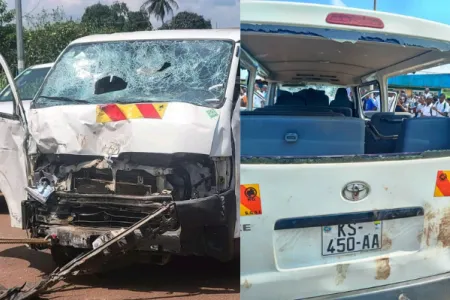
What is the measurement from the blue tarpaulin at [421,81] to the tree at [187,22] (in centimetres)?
104

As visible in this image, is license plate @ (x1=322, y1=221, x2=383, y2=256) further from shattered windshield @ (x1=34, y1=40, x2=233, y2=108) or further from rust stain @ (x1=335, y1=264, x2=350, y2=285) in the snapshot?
shattered windshield @ (x1=34, y1=40, x2=233, y2=108)

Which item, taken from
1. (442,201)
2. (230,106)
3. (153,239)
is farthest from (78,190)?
(442,201)

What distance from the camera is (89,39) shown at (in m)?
2.74

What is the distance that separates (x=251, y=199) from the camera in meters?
2.10

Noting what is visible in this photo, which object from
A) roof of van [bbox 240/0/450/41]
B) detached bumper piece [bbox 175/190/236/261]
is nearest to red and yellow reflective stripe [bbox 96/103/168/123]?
detached bumper piece [bbox 175/190/236/261]

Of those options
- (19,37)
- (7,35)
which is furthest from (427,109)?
(7,35)

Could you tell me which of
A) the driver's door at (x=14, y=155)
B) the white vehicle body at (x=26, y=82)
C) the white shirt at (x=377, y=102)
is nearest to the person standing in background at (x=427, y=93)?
the white shirt at (x=377, y=102)

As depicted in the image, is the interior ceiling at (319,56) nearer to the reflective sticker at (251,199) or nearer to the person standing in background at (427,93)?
the person standing in background at (427,93)

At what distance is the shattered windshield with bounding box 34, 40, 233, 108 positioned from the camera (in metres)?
2.60

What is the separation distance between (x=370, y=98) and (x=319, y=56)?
944 millimetres

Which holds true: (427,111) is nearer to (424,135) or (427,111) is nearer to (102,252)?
(424,135)

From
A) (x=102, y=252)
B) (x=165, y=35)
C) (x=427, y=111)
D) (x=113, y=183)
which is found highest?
(x=165, y=35)

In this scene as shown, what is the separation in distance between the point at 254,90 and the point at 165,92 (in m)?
0.63

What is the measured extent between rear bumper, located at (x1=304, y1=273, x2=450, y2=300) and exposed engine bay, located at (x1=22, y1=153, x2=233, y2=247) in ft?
2.49
